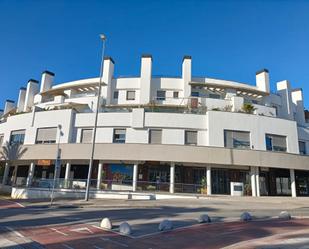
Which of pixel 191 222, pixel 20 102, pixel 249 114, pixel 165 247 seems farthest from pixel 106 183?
pixel 20 102

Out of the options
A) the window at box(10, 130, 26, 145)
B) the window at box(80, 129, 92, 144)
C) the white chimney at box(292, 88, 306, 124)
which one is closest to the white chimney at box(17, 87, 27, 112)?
the window at box(10, 130, 26, 145)

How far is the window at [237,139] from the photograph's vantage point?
28422 mm

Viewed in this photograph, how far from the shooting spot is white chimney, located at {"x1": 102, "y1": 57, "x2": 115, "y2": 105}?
1351 inches

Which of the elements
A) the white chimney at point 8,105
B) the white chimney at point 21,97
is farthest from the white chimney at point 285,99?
the white chimney at point 8,105

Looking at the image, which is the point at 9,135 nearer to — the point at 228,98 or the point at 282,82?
the point at 228,98

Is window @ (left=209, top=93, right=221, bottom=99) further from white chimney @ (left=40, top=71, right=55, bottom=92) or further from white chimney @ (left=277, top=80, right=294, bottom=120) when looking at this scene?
white chimney @ (left=40, top=71, right=55, bottom=92)

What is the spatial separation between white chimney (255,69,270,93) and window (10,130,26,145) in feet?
99.7

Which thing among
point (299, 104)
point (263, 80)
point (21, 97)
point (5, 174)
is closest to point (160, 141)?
point (263, 80)

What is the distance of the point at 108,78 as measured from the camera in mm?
34781

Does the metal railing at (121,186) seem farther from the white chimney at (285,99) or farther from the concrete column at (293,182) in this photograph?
the white chimney at (285,99)

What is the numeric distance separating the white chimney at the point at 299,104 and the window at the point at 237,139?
15933mm

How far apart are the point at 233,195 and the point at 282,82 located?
2225cm

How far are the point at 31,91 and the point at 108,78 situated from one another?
14824 millimetres

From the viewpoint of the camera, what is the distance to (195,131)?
29.1m
